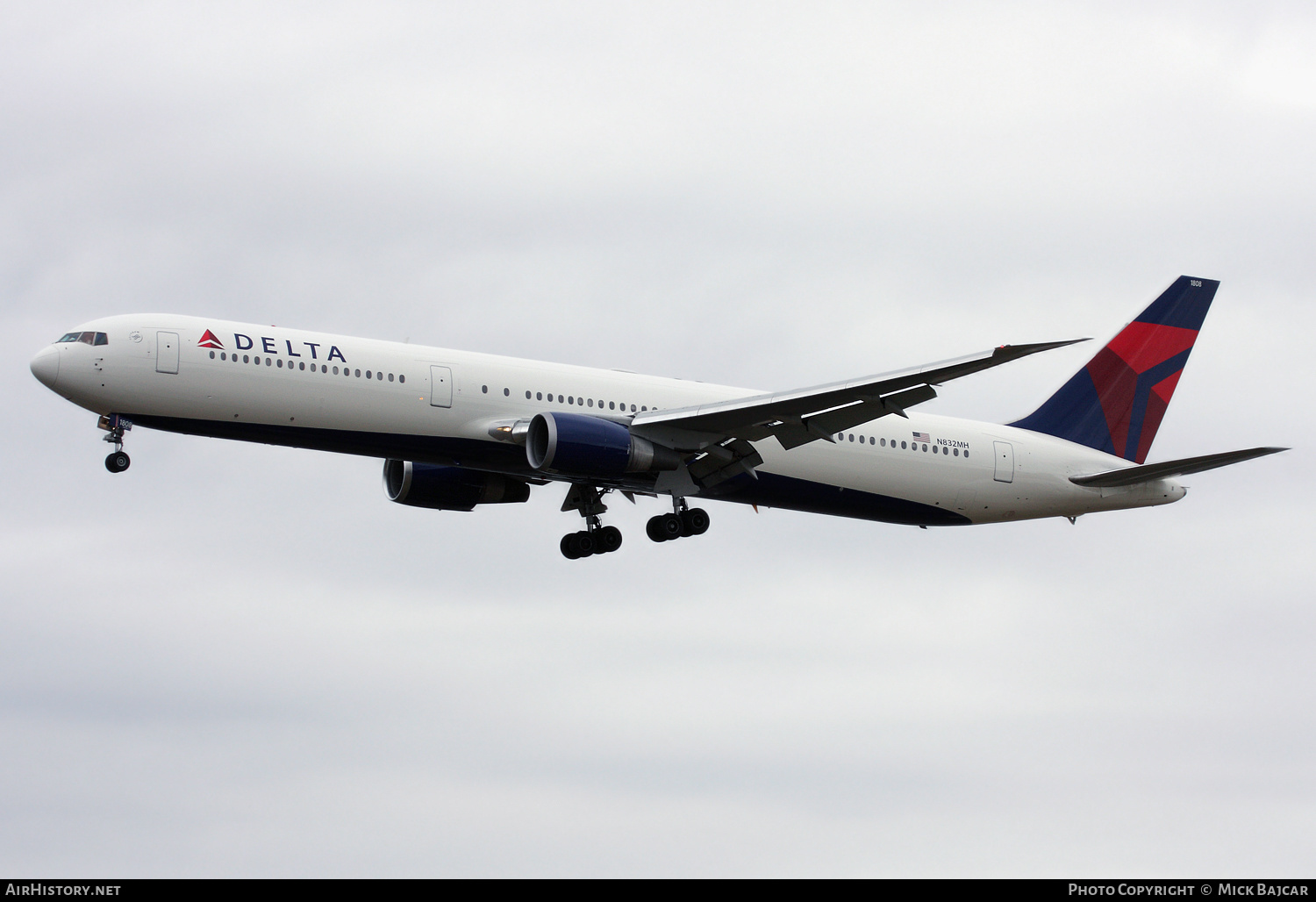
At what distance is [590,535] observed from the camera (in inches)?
1762

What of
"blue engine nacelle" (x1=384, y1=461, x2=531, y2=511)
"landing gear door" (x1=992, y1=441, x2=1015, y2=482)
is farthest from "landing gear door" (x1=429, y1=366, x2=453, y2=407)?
"landing gear door" (x1=992, y1=441, x2=1015, y2=482)

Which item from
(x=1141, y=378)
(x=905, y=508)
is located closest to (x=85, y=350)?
(x=905, y=508)

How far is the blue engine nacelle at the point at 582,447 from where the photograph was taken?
37062mm

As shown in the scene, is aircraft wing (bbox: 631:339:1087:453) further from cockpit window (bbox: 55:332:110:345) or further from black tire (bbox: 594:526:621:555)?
cockpit window (bbox: 55:332:110:345)

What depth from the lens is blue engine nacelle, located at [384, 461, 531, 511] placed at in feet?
145

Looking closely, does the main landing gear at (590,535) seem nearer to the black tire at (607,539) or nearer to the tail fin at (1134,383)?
the black tire at (607,539)

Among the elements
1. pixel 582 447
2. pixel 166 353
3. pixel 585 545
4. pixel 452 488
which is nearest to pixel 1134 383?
pixel 585 545

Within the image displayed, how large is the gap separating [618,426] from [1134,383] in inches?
731

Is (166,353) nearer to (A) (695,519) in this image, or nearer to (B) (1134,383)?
(A) (695,519)

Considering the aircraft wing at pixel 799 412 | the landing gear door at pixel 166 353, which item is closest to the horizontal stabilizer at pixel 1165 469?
the aircraft wing at pixel 799 412

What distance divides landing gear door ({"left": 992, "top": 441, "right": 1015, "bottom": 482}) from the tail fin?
219 cm

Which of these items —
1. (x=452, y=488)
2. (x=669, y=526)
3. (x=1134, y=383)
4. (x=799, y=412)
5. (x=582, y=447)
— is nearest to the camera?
(x=582, y=447)

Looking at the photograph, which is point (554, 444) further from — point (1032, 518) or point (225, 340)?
point (1032, 518)

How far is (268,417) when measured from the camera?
36.3 metres
